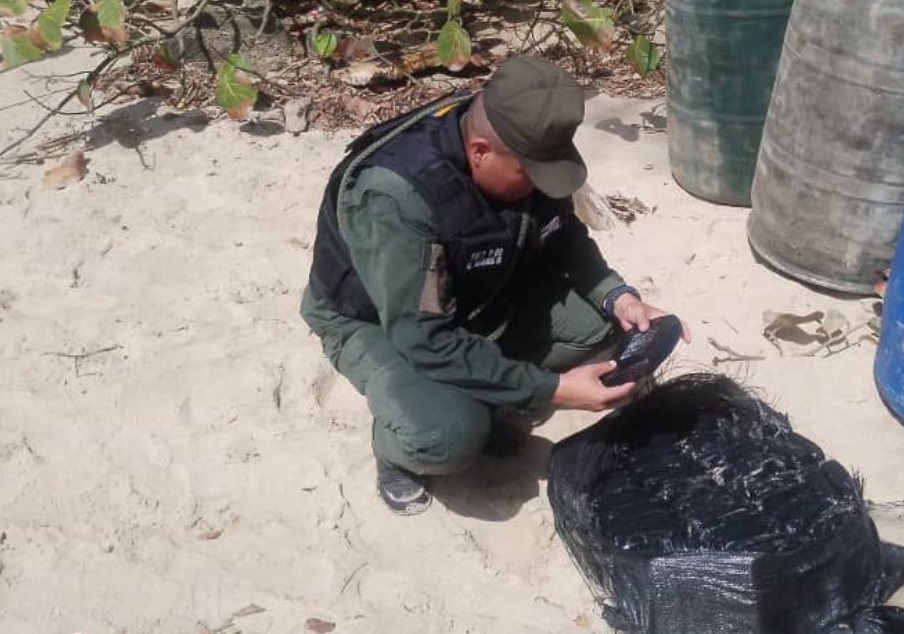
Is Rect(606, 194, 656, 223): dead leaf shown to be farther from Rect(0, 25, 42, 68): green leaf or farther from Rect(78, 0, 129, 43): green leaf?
Rect(0, 25, 42, 68): green leaf

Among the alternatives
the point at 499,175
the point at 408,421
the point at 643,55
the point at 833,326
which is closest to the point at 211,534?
the point at 408,421

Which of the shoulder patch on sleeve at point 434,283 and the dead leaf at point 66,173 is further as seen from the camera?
the dead leaf at point 66,173

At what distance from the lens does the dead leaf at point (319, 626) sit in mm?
2418

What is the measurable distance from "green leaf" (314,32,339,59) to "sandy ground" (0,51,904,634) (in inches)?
23.5

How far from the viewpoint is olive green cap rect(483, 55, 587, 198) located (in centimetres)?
220

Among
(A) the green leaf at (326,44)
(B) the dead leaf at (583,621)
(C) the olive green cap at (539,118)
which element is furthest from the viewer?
(A) the green leaf at (326,44)

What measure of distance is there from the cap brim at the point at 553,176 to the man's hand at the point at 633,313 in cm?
44

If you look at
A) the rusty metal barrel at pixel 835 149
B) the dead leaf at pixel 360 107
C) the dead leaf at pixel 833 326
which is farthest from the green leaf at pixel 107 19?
the dead leaf at pixel 833 326

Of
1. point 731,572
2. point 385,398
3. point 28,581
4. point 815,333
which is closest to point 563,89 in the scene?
point 385,398

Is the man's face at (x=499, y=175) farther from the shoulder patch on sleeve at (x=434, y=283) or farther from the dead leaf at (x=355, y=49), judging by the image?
the dead leaf at (x=355, y=49)

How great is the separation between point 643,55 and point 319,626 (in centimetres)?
263

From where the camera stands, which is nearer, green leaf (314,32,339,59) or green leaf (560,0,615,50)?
green leaf (560,0,615,50)

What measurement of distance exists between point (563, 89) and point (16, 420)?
1677mm

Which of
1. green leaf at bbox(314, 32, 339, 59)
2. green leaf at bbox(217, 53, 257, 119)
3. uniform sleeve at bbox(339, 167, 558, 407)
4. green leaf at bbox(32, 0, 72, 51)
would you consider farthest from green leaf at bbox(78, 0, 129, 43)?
uniform sleeve at bbox(339, 167, 558, 407)
